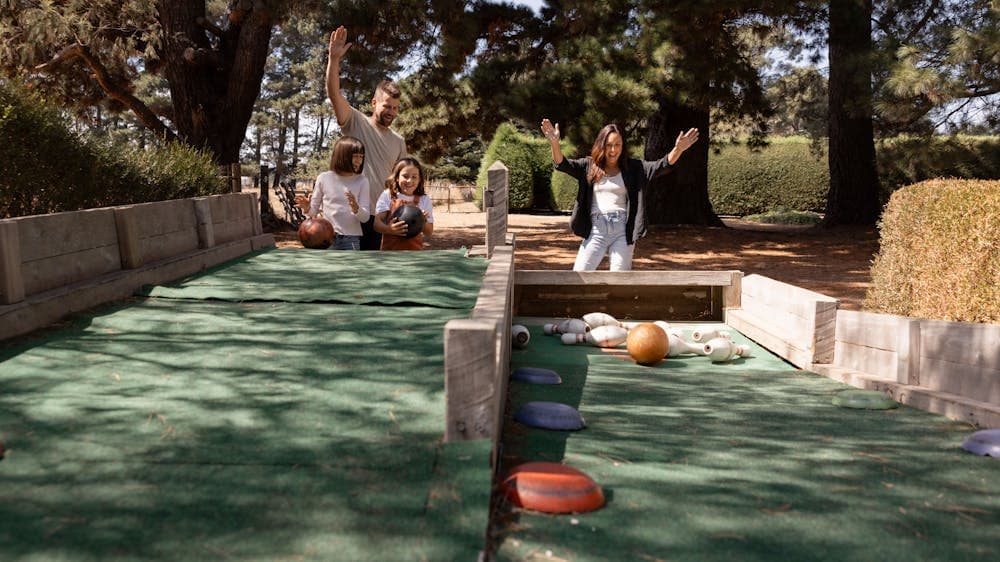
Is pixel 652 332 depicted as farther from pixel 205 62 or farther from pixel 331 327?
pixel 205 62

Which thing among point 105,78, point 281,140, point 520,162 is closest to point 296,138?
point 281,140

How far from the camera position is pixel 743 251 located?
15.5 m

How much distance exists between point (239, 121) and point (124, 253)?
1133 cm

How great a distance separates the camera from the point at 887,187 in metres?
24.6

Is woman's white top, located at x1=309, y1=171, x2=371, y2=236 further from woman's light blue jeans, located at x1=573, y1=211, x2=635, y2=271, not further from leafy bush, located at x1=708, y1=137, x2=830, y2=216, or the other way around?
leafy bush, located at x1=708, y1=137, x2=830, y2=216

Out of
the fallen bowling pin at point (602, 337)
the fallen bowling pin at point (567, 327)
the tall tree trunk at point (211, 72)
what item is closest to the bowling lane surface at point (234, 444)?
the fallen bowling pin at point (602, 337)

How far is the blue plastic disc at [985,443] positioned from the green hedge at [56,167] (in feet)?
24.2

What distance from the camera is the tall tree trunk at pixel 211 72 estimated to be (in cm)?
1575

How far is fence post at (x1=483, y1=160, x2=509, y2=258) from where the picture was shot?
682cm

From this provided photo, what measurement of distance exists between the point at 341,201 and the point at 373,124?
733 millimetres

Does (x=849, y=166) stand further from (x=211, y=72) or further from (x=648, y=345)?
(x=648, y=345)

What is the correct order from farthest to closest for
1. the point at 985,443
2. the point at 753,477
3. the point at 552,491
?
the point at 985,443, the point at 753,477, the point at 552,491

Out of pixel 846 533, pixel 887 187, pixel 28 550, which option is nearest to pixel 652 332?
pixel 846 533

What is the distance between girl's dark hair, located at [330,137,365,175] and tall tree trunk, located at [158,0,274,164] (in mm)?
9870
